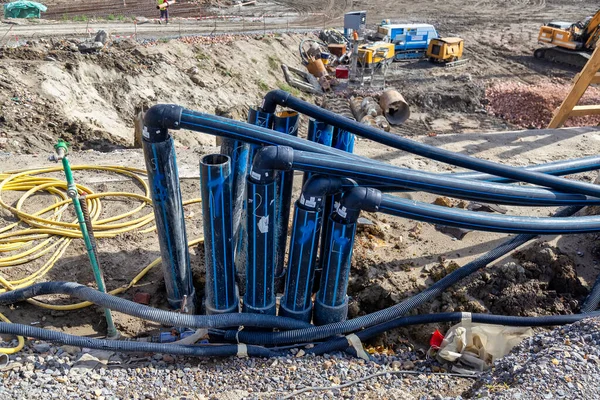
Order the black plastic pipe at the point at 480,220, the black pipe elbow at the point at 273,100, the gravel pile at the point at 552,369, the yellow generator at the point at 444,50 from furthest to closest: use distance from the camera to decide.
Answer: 1. the yellow generator at the point at 444,50
2. the black pipe elbow at the point at 273,100
3. the black plastic pipe at the point at 480,220
4. the gravel pile at the point at 552,369

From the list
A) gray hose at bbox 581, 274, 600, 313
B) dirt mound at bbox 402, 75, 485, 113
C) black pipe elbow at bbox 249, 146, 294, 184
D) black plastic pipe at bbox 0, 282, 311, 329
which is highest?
black pipe elbow at bbox 249, 146, 294, 184

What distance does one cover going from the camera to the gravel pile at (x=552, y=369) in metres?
3.69

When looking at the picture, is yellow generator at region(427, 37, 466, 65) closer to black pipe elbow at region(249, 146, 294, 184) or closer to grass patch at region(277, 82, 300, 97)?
grass patch at region(277, 82, 300, 97)

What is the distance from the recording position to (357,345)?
4.89 m

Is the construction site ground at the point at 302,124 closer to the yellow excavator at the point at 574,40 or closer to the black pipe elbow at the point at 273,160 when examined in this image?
the yellow excavator at the point at 574,40

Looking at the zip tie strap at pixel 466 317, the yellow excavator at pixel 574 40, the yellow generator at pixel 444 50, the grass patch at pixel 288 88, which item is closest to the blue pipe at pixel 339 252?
the zip tie strap at pixel 466 317

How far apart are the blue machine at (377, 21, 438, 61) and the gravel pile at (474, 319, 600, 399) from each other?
1710cm

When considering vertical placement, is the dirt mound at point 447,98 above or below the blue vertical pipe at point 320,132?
below

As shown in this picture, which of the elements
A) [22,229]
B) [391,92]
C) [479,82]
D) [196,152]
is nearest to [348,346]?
[22,229]

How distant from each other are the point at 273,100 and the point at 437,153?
5.62 ft

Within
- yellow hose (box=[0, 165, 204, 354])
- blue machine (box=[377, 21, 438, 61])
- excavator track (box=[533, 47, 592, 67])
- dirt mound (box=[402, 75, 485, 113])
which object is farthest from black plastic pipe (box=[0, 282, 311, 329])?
excavator track (box=[533, 47, 592, 67])

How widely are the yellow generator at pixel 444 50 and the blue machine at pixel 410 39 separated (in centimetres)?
60

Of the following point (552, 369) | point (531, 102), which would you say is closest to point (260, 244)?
point (552, 369)

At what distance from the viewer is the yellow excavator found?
782 inches
